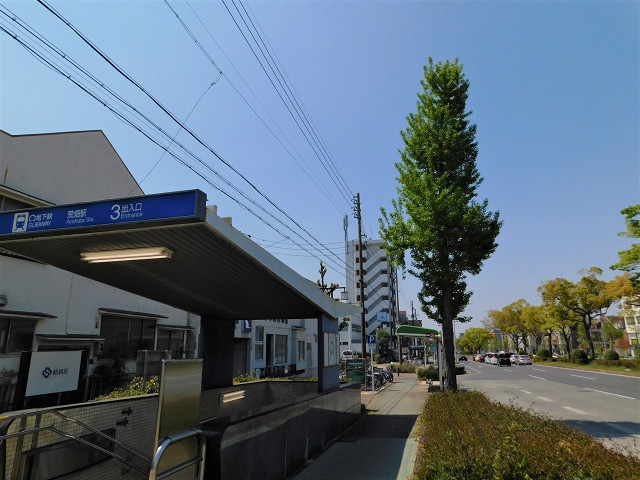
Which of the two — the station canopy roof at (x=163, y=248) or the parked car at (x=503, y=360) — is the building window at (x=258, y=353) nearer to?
the station canopy roof at (x=163, y=248)

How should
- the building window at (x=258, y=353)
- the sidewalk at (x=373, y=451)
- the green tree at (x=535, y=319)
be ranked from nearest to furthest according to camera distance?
1. the sidewalk at (x=373, y=451)
2. the building window at (x=258, y=353)
3. the green tree at (x=535, y=319)

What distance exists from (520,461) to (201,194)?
4.59 meters

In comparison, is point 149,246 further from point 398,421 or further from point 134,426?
point 398,421

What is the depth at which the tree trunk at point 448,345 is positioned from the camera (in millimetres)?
14273

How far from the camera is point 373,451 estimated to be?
8297 mm

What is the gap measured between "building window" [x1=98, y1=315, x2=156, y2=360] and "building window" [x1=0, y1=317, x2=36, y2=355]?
2781 mm

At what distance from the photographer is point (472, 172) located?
14531 millimetres

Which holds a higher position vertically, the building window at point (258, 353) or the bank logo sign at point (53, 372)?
the bank logo sign at point (53, 372)

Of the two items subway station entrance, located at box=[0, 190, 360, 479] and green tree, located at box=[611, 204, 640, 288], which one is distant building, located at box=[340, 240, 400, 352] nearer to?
green tree, located at box=[611, 204, 640, 288]

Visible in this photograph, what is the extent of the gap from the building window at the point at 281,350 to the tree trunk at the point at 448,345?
61.6ft

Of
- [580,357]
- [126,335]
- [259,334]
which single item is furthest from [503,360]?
[126,335]

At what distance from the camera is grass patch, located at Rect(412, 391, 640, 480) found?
13.1ft

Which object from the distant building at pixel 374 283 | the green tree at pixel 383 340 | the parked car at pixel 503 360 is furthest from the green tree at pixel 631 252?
the distant building at pixel 374 283

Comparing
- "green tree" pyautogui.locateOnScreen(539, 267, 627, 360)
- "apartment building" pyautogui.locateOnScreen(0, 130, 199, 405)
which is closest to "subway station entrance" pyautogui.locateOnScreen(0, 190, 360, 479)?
"apartment building" pyautogui.locateOnScreen(0, 130, 199, 405)
